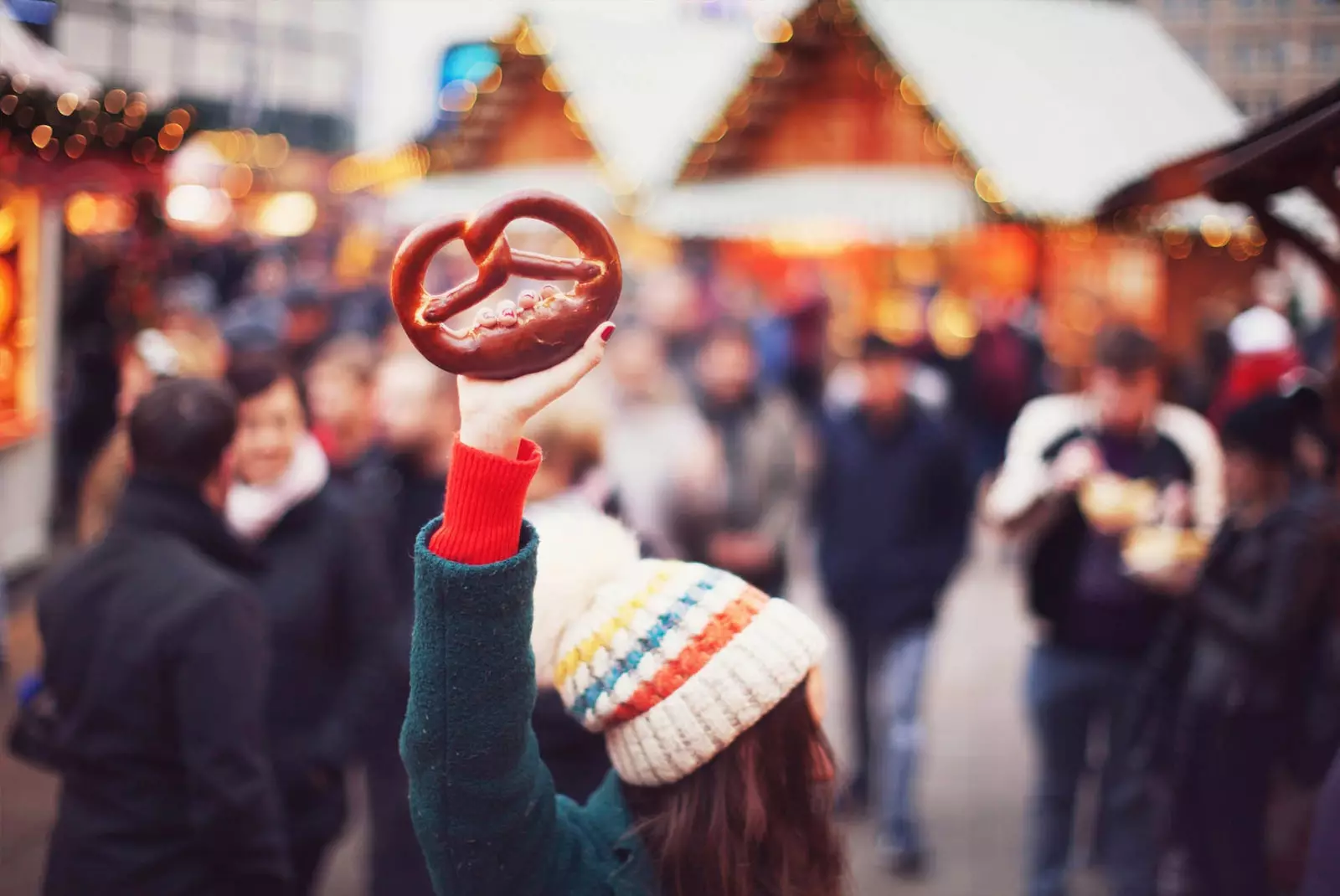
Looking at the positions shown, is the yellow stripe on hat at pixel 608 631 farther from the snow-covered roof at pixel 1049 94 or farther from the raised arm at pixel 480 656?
the snow-covered roof at pixel 1049 94

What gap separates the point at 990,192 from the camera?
11.2 meters

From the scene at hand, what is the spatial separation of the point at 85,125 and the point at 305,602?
4.38 meters

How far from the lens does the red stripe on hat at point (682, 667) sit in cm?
181

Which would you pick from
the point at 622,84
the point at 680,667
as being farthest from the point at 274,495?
the point at 622,84

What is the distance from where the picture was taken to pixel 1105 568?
466 cm

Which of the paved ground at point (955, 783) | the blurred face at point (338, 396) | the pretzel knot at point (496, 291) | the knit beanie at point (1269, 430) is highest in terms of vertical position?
the pretzel knot at point (496, 291)

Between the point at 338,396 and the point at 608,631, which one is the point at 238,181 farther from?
the point at 608,631

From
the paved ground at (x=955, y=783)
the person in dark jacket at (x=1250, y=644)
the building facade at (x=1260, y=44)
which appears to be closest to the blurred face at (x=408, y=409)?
the paved ground at (x=955, y=783)

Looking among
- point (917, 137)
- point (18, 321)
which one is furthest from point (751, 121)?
point (18, 321)

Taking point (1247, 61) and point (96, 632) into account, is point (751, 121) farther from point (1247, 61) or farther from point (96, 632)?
point (96, 632)

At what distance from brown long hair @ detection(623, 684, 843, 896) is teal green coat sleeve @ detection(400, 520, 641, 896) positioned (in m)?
0.22

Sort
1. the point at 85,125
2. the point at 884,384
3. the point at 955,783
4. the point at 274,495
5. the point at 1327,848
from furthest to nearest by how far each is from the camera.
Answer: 1. the point at 85,125
2. the point at 955,783
3. the point at 884,384
4. the point at 274,495
5. the point at 1327,848

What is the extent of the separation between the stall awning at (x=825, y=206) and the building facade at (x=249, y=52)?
717 inches

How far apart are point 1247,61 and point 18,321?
363 inches
